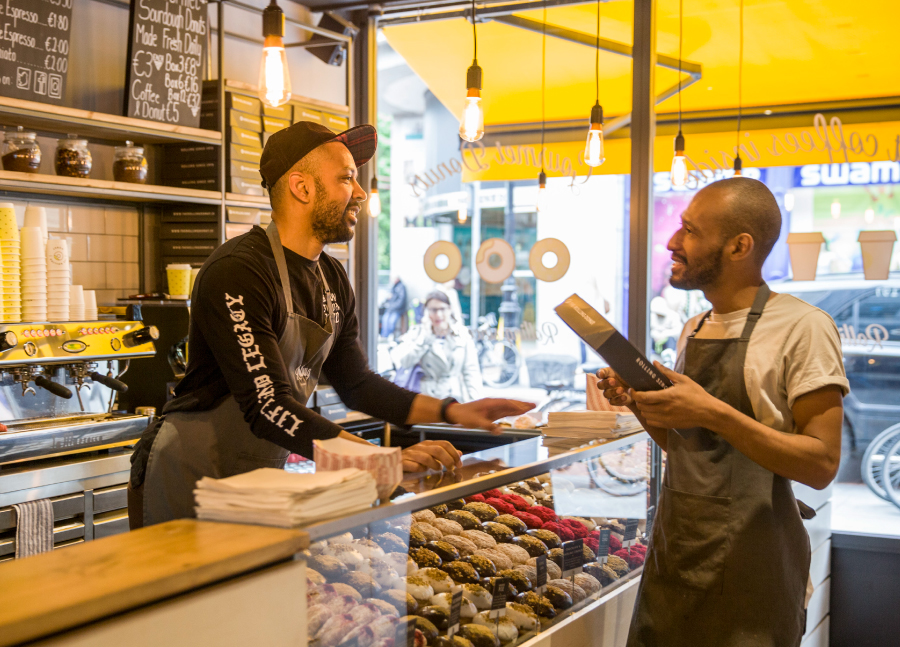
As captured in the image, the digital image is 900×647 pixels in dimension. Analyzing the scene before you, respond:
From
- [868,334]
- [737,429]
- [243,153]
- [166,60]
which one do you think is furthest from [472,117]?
[868,334]

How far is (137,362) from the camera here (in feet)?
12.7

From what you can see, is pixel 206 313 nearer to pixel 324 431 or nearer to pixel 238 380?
pixel 238 380

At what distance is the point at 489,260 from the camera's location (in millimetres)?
5129

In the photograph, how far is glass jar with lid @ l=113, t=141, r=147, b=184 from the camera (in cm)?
366

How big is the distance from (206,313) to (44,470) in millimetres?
1586

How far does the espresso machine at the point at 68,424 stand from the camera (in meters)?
2.99

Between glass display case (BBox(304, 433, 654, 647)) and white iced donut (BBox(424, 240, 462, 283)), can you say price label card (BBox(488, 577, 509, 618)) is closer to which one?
glass display case (BBox(304, 433, 654, 647))

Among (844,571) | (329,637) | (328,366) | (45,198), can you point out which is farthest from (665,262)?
(329,637)

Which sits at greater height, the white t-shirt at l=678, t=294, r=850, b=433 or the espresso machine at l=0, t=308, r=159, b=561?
the white t-shirt at l=678, t=294, r=850, b=433

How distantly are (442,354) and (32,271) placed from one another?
2652 millimetres

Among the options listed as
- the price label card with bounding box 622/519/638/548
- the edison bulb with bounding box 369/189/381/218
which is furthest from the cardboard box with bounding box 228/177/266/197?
the price label card with bounding box 622/519/638/548

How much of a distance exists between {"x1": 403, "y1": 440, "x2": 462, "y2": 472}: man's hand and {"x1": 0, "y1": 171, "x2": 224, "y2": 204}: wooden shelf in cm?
218

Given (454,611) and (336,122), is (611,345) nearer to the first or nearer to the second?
(454,611)

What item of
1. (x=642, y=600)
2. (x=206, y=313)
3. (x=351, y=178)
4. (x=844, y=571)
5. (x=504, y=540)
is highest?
(x=351, y=178)
